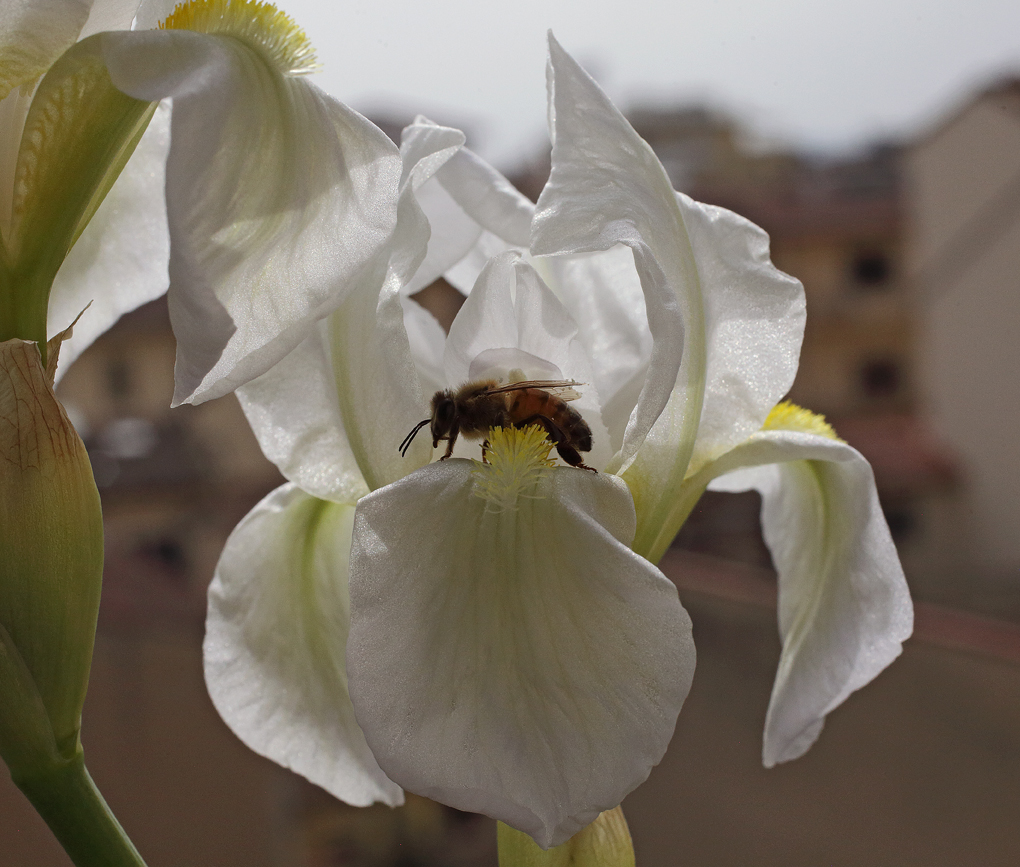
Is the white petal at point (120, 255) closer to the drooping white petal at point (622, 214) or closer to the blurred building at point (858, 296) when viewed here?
the drooping white petal at point (622, 214)

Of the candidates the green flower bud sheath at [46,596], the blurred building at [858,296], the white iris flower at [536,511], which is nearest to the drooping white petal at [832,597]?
the white iris flower at [536,511]

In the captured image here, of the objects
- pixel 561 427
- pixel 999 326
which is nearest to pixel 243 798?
pixel 561 427

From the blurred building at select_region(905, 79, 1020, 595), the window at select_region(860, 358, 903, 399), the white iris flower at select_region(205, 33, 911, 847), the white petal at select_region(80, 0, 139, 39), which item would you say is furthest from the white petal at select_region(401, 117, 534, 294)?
the window at select_region(860, 358, 903, 399)

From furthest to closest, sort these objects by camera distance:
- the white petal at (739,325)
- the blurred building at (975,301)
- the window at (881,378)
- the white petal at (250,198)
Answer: the window at (881,378), the blurred building at (975,301), the white petal at (739,325), the white petal at (250,198)

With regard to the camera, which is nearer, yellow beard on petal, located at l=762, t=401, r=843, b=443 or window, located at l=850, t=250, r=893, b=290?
yellow beard on petal, located at l=762, t=401, r=843, b=443

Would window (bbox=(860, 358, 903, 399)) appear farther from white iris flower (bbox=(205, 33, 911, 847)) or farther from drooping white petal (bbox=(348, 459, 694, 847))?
drooping white petal (bbox=(348, 459, 694, 847))

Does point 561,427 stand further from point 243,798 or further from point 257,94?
point 243,798

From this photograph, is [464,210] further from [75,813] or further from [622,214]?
[75,813]
